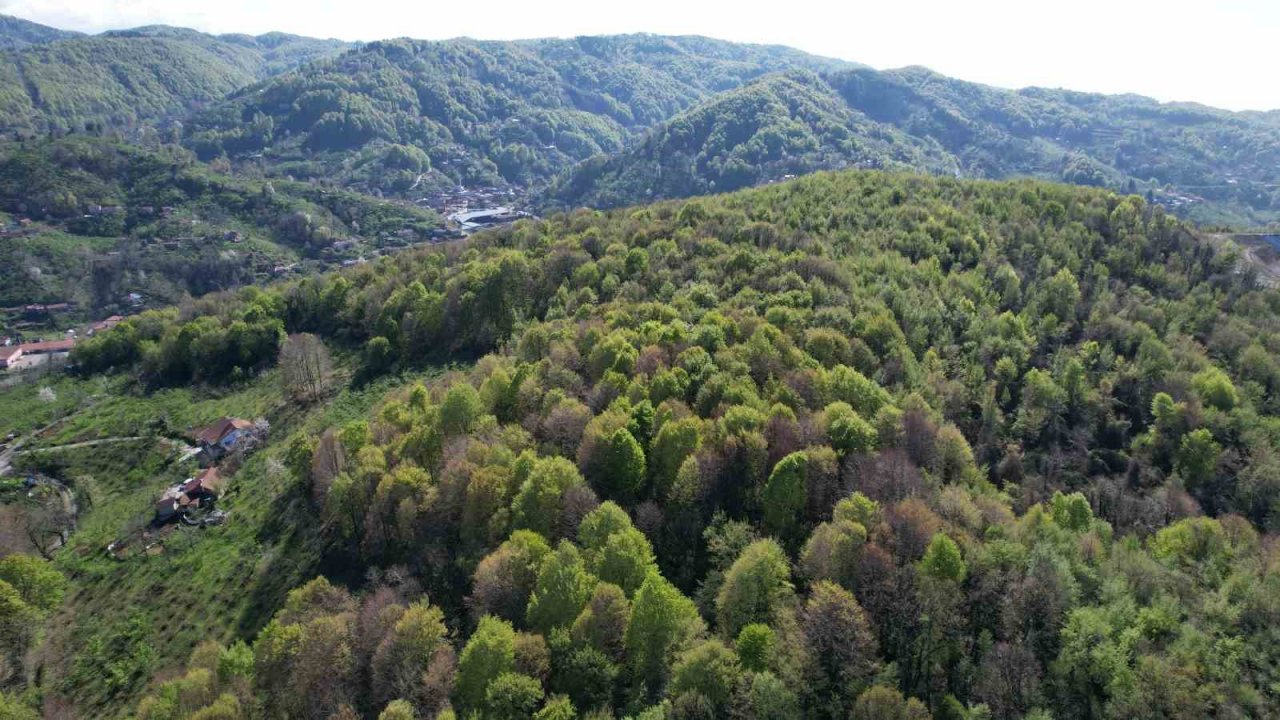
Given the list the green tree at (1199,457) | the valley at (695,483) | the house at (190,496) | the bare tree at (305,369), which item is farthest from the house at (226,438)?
the green tree at (1199,457)

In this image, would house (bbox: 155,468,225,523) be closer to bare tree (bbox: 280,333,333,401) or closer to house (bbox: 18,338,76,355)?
bare tree (bbox: 280,333,333,401)

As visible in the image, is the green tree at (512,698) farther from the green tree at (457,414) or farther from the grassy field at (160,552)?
the green tree at (457,414)

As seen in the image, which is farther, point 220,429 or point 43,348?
point 43,348

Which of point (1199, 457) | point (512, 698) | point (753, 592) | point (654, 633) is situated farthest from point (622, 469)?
point (1199, 457)

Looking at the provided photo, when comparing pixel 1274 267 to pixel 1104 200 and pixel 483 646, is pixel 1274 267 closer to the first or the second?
pixel 1104 200

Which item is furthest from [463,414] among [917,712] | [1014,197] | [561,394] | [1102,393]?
[1014,197]

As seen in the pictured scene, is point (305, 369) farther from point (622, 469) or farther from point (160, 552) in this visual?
point (622, 469)
